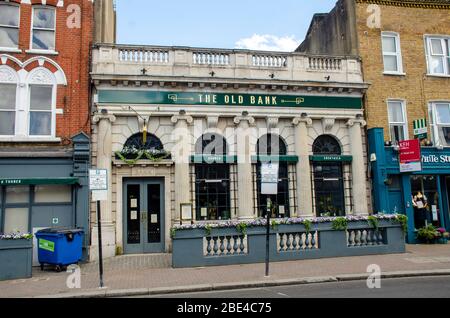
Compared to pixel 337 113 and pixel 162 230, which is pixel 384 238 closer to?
pixel 337 113

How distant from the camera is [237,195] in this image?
54.3 feet

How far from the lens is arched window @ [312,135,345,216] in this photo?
17.5m

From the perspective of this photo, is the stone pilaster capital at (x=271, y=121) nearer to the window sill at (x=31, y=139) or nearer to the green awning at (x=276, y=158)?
the green awning at (x=276, y=158)

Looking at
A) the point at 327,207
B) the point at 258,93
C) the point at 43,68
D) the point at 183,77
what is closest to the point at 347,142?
the point at 327,207

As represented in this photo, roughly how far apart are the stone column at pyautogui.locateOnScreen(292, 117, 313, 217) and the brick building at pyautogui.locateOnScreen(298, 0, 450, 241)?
3176 millimetres

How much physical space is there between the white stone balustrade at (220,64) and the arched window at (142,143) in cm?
252

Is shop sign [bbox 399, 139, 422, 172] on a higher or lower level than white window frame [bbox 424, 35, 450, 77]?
lower

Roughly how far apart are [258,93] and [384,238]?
776cm

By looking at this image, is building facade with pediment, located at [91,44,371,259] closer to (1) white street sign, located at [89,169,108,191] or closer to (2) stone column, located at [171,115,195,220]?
(2) stone column, located at [171,115,195,220]

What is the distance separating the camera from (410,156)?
17.3 m

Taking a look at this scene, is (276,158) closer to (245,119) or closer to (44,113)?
(245,119)

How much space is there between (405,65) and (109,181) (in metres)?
14.9

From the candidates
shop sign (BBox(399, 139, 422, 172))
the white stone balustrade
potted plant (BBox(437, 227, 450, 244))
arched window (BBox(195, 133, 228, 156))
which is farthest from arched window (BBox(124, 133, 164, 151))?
potted plant (BBox(437, 227, 450, 244))

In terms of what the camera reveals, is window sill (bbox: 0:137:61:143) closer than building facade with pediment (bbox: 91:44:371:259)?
Yes
